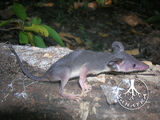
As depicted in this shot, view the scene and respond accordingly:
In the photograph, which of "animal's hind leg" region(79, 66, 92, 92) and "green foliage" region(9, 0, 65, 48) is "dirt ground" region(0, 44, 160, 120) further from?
"green foliage" region(9, 0, 65, 48)

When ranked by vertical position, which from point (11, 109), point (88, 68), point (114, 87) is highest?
point (88, 68)

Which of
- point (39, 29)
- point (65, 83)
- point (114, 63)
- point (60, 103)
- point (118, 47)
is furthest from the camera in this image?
point (39, 29)

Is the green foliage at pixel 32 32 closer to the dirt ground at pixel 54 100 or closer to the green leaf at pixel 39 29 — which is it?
the green leaf at pixel 39 29

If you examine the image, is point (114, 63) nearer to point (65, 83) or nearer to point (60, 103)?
point (65, 83)

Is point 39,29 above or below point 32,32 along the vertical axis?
above

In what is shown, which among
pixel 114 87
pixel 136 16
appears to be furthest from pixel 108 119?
pixel 136 16

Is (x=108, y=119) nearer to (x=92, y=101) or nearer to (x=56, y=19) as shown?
(x=92, y=101)

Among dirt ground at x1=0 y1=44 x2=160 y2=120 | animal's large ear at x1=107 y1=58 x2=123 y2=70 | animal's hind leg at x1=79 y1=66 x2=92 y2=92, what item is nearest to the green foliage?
dirt ground at x1=0 y1=44 x2=160 y2=120

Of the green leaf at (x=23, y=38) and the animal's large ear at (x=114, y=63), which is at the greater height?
the animal's large ear at (x=114, y=63)

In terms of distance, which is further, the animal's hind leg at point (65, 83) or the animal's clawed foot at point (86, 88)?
the animal's clawed foot at point (86, 88)

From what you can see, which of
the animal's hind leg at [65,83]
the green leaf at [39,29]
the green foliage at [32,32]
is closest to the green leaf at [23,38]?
the green foliage at [32,32]

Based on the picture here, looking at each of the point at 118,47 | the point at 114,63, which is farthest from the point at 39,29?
the point at 114,63
